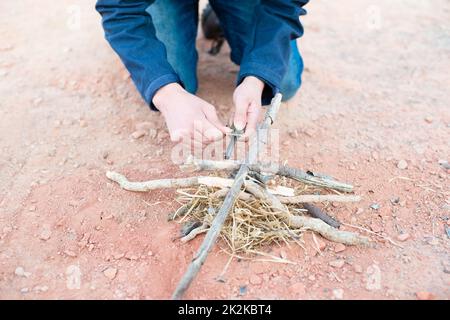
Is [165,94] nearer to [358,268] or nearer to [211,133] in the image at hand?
[211,133]

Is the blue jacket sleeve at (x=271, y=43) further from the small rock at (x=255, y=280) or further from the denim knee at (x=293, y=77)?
the small rock at (x=255, y=280)

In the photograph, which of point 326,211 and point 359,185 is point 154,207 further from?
point 359,185

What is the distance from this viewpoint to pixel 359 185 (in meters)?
1.74

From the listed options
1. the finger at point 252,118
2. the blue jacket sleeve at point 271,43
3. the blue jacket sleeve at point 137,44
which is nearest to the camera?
the finger at point 252,118

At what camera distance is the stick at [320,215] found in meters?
1.55

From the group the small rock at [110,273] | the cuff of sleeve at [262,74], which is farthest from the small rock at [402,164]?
the small rock at [110,273]

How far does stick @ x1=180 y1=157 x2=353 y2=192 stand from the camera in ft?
4.64

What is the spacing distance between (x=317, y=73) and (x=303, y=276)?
1.36m

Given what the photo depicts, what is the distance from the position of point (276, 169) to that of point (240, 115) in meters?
0.23

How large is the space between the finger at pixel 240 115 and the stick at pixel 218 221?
0.06 m

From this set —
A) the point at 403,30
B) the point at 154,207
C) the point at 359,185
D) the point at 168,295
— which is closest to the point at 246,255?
the point at 168,295

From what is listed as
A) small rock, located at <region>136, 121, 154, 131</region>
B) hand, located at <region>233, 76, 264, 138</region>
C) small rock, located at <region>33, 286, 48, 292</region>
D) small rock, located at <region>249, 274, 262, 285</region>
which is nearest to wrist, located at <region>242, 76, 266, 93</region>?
hand, located at <region>233, 76, 264, 138</region>

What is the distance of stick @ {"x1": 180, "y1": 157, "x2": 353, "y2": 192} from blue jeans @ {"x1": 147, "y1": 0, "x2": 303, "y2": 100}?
0.70m

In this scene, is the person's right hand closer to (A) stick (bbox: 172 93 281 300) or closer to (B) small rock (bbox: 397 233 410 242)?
(A) stick (bbox: 172 93 281 300)
